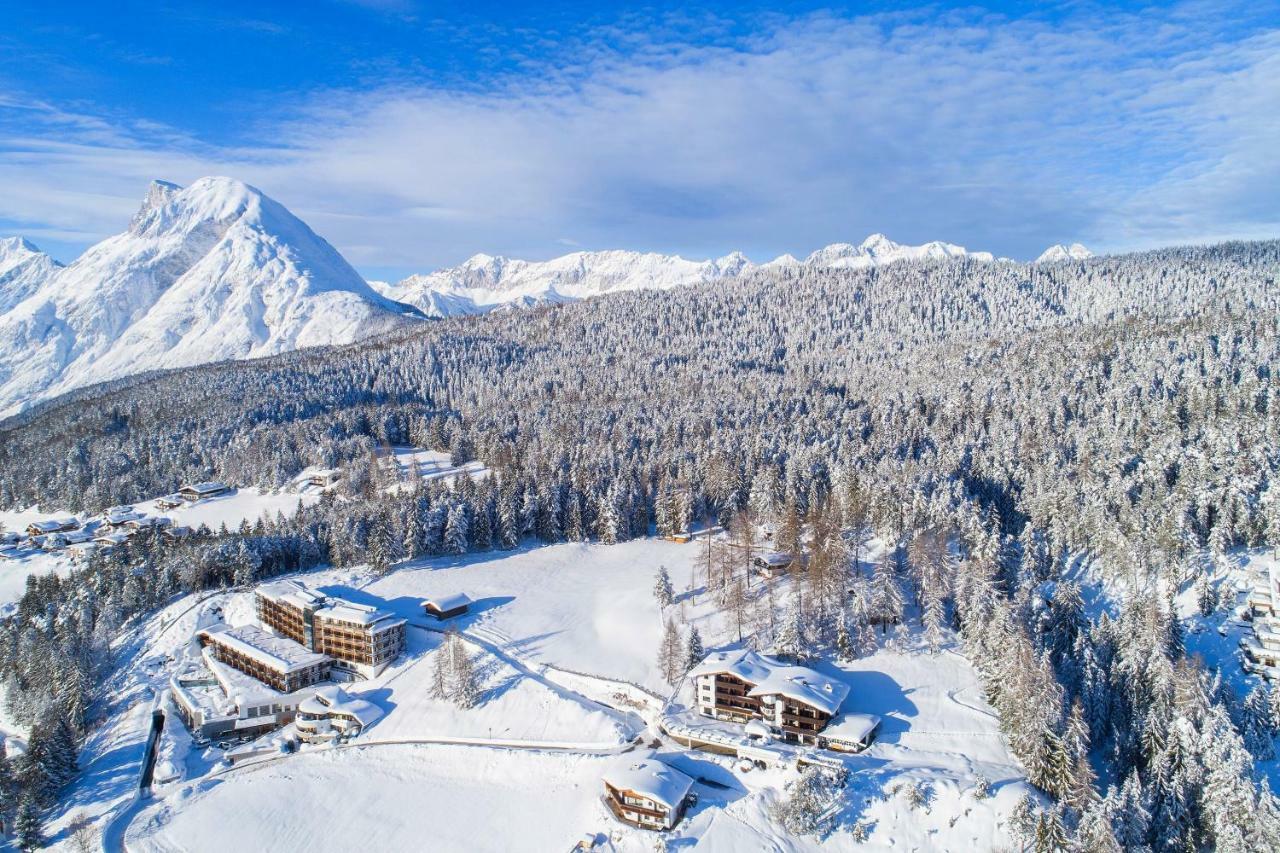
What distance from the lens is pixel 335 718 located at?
1965 inches

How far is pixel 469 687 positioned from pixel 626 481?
3768 cm

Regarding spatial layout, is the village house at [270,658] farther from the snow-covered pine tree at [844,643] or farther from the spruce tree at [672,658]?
the snow-covered pine tree at [844,643]

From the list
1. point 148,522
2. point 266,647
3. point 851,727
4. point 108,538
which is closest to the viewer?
point 851,727

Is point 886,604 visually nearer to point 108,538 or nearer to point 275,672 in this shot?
point 275,672

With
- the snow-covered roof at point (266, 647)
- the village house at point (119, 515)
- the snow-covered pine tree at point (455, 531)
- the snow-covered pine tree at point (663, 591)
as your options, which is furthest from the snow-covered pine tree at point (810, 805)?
the village house at point (119, 515)

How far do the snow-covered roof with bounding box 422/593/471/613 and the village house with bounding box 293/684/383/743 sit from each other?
10249mm

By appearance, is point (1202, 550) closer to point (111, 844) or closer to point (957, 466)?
point (957, 466)

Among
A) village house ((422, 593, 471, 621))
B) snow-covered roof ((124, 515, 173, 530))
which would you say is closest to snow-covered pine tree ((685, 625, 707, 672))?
village house ((422, 593, 471, 621))

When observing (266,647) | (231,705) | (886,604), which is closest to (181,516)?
(266,647)

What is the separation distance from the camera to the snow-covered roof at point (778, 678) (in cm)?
4147

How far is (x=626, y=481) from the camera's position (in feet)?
276

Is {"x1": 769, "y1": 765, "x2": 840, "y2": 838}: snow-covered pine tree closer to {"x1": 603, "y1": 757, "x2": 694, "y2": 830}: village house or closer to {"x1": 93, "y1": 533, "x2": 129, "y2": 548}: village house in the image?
{"x1": 603, "y1": 757, "x2": 694, "y2": 830}: village house

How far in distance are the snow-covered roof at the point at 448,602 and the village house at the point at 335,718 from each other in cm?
1025

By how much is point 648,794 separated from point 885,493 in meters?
45.0
